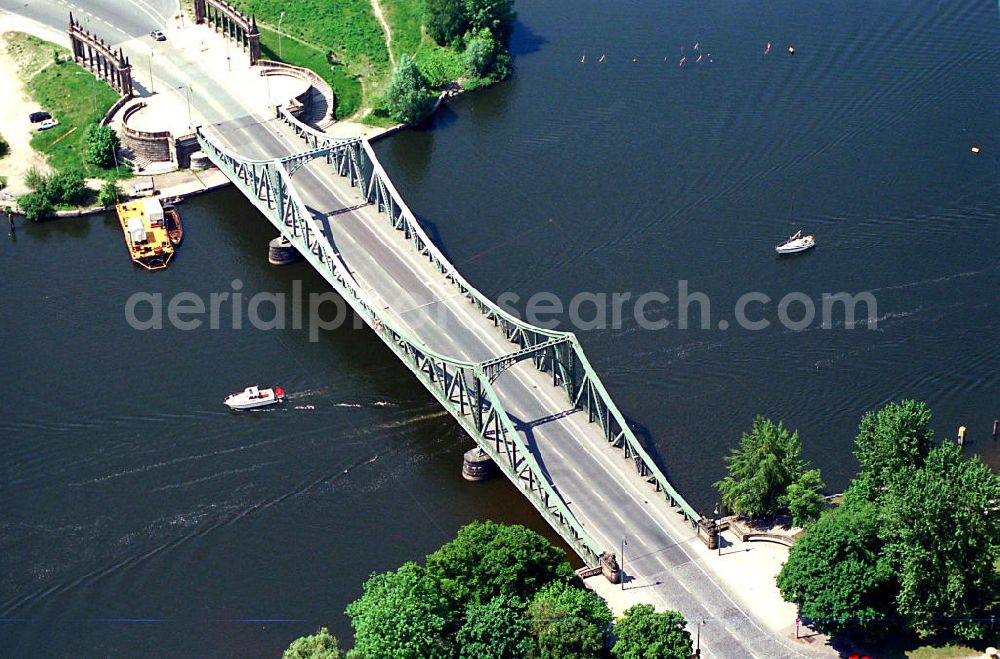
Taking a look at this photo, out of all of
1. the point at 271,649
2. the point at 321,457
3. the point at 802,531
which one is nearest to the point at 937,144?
the point at 802,531

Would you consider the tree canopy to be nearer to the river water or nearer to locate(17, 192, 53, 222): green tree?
the river water

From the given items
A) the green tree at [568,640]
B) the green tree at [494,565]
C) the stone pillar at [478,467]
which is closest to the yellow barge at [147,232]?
the stone pillar at [478,467]

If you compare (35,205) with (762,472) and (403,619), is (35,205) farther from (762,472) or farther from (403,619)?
(762,472)

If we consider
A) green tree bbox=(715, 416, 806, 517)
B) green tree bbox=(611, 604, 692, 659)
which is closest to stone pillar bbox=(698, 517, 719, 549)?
green tree bbox=(715, 416, 806, 517)

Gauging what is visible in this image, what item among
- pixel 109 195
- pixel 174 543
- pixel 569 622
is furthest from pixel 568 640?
pixel 109 195

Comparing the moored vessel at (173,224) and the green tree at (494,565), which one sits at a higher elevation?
the moored vessel at (173,224)

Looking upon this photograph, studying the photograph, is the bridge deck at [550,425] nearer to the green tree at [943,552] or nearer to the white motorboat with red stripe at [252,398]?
the green tree at [943,552]

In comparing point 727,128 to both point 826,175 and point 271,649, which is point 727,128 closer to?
point 826,175
